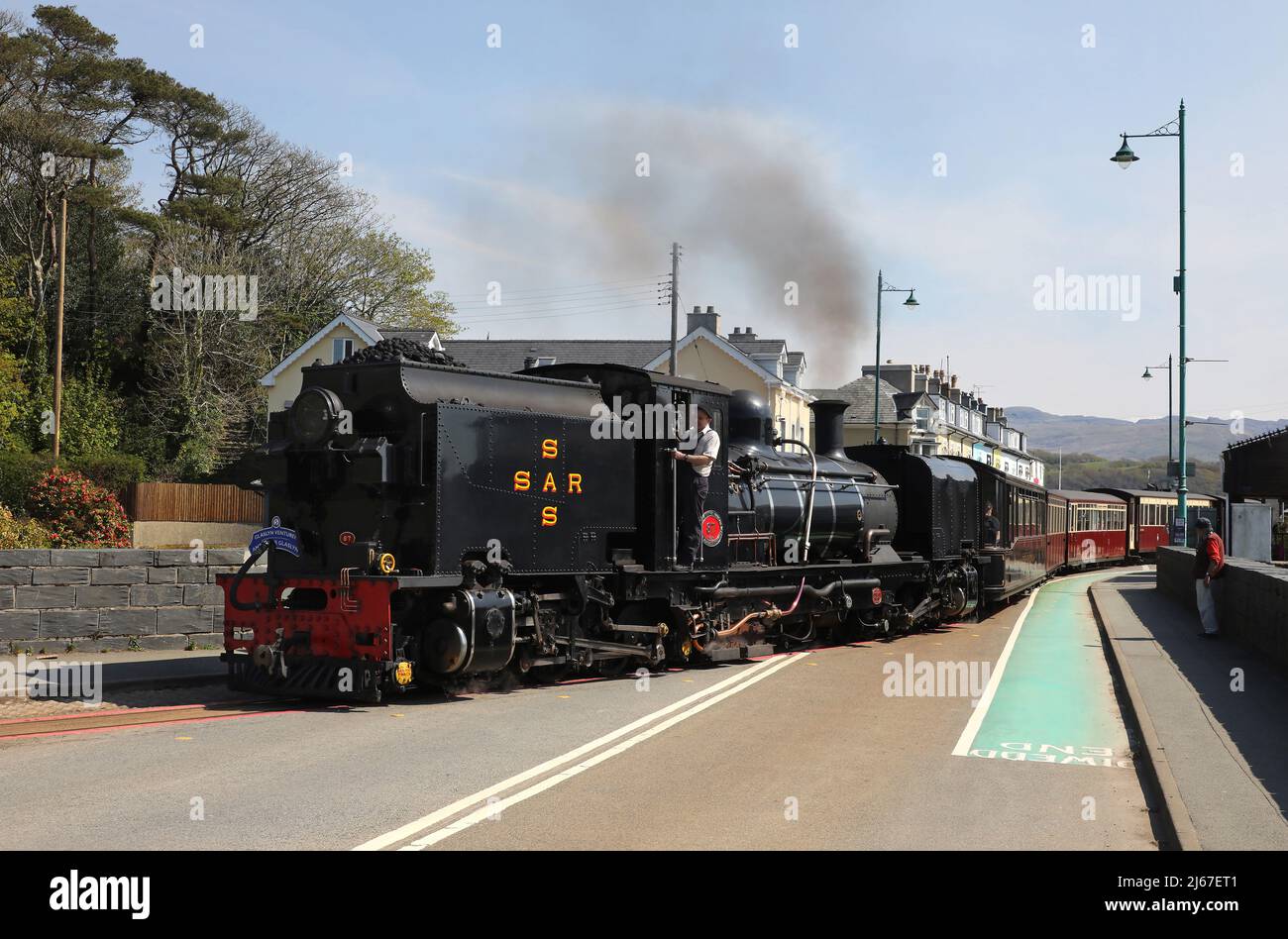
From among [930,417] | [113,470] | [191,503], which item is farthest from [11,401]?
[930,417]

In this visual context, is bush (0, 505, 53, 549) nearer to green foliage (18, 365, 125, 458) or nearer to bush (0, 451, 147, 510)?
bush (0, 451, 147, 510)

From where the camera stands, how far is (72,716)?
10.2 m

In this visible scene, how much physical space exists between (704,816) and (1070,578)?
116ft

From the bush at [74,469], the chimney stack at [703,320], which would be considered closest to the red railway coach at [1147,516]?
the chimney stack at [703,320]

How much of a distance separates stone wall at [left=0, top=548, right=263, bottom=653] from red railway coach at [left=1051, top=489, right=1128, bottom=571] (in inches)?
1072

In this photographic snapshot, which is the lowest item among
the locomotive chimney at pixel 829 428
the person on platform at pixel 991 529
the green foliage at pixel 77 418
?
the person on platform at pixel 991 529

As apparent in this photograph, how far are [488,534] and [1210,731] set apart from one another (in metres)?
6.80

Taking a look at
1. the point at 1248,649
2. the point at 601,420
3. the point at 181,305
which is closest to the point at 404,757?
the point at 601,420

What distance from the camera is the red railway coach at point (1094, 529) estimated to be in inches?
1574

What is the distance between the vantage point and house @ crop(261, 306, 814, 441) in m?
47.0

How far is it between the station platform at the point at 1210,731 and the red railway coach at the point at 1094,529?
19479 millimetres

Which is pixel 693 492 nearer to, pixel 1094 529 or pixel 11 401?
pixel 11 401

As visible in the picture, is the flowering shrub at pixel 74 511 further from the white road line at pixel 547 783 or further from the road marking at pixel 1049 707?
the road marking at pixel 1049 707

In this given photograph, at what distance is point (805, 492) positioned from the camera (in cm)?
1633
